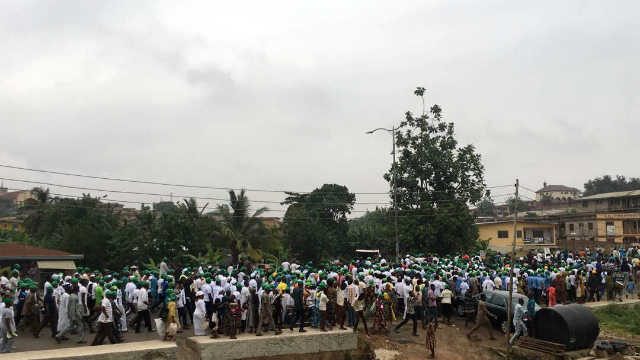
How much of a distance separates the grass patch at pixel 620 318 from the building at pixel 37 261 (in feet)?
74.2

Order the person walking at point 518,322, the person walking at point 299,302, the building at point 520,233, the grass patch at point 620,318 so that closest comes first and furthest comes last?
the person walking at point 299,302, the person walking at point 518,322, the grass patch at point 620,318, the building at point 520,233

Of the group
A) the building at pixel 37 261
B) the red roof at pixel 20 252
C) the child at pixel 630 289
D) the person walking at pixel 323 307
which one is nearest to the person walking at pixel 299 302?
the person walking at pixel 323 307

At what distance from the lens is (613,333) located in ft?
69.9

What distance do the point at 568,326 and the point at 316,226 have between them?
2558 centimetres

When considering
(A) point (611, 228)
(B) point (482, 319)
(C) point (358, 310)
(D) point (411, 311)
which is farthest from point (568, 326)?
(A) point (611, 228)

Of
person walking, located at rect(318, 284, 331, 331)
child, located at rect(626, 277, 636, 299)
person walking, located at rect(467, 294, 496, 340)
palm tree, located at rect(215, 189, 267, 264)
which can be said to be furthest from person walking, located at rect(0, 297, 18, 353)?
child, located at rect(626, 277, 636, 299)

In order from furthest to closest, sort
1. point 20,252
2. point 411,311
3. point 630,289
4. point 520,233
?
point 520,233, point 630,289, point 20,252, point 411,311

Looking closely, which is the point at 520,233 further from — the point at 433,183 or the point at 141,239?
the point at 141,239

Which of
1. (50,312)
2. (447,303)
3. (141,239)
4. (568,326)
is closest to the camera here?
(50,312)

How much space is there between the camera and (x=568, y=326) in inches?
674

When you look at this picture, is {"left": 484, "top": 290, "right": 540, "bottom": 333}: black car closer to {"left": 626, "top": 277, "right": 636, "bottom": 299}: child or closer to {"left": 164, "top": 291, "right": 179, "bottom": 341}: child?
{"left": 626, "top": 277, "right": 636, "bottom": 299}: child

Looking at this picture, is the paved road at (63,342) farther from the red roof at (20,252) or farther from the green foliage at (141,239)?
the green foliage at (141,239)

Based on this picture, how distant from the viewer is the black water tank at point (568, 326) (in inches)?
677

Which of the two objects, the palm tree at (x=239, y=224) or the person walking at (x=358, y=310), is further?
the palm tree at (x=239, y=224)
